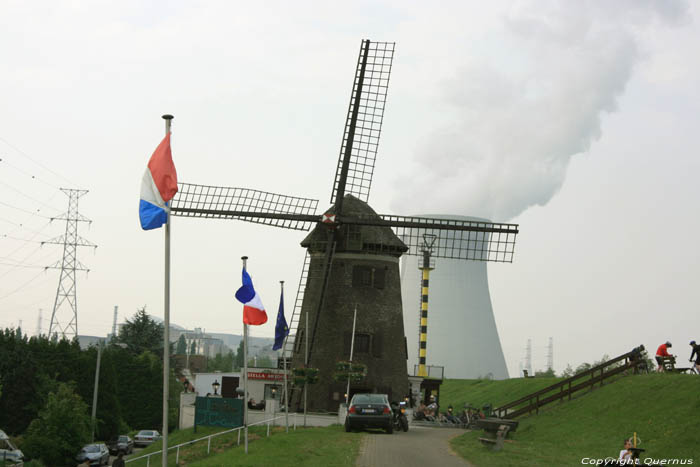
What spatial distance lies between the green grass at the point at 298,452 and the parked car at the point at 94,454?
2077 cm

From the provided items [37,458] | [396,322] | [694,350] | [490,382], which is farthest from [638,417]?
[490,382]

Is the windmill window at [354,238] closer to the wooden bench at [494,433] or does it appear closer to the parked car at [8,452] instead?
the wooden bench at [494,433]

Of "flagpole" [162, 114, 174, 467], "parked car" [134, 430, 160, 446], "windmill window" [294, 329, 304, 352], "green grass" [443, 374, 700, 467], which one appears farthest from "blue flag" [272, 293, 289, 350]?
"parked car" [134, 430, 160, 446]

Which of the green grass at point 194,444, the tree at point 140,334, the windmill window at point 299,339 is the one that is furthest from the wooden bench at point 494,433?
the tree at point 140,334

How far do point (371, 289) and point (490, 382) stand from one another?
27629 mm

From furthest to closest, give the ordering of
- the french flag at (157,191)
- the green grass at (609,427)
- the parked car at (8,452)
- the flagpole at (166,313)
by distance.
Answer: the parked car at (8,452), the green grass at (609,427), the french flag at (157,191), the flagpole at (166,313)

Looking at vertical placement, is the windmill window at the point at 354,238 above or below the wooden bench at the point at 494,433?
above

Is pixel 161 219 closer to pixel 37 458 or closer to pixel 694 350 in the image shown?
pixel 694 350

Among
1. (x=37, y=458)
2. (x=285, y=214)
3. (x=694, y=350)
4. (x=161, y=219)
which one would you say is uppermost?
(x=285, y=214)

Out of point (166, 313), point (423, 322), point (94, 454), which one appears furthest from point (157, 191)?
point (423, 322)

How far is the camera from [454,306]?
6869cm

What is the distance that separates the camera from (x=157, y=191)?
1800 centimetres

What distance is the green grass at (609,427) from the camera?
952 inches

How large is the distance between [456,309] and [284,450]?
1724 inches
